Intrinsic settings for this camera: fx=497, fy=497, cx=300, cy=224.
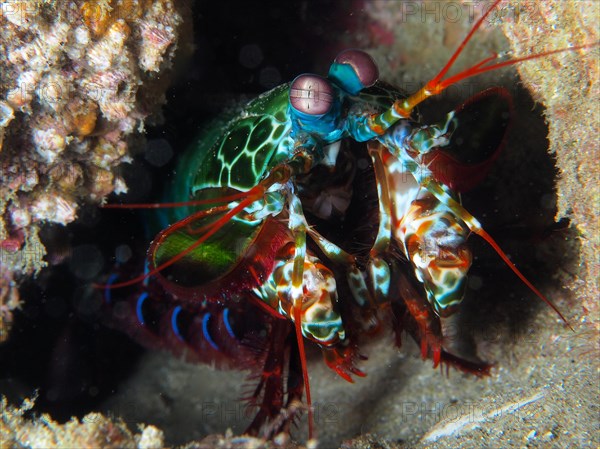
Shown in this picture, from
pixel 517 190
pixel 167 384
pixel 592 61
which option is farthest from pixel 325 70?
pixel 167 384

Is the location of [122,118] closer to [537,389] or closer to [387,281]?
[387,281]

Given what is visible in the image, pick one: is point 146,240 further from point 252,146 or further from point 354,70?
point 354,70

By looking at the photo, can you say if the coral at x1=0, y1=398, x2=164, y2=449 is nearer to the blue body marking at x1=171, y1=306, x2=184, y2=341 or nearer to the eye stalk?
the eye stalk

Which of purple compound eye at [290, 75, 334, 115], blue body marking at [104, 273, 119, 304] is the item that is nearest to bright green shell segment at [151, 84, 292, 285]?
purple compound eye at [290, 75, 334, 115]

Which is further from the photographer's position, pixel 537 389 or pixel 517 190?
pixel 517 190

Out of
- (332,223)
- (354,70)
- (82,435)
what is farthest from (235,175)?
(82,435)

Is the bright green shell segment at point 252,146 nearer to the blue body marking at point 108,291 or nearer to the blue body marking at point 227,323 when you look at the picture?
the blue body marking at point 227,323

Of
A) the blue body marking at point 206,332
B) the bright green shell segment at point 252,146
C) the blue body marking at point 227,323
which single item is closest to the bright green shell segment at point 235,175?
the bright green shell segment at point 252,146

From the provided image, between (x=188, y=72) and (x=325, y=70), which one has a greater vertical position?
(x=188, y=72)
